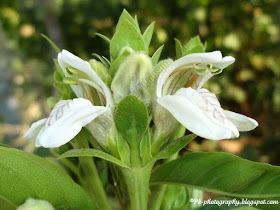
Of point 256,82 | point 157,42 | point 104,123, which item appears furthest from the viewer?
point 256,82

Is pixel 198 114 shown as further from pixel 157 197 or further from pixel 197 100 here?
pixel 157 197

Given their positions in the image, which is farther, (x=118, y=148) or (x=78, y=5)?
(x=78, y=5)

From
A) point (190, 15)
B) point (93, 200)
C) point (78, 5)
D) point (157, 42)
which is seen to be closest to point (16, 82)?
point (78, 5)

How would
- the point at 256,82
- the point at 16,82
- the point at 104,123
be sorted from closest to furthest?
the point at 104,123 < the point at 256,82 < the point at 16,82

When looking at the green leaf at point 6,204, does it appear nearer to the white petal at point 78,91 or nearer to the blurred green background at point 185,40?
the white petal at point 78,91

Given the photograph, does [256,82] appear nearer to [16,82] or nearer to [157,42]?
[157,42]

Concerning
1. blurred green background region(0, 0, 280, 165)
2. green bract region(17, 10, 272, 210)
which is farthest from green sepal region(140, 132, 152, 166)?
blurred green background region(0, 0, 280, 165)

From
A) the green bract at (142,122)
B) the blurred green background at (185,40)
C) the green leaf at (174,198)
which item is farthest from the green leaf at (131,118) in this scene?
the blurred green background at (185,40)

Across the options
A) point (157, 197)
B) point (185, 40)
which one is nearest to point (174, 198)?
point (157, 197)
